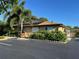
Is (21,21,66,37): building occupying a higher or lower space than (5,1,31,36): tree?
lower

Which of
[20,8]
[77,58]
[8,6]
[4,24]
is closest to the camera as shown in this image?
[77,58]

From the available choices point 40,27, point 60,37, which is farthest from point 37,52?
point 40,27

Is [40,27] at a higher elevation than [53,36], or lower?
higher

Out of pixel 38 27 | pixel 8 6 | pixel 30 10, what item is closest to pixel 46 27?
pixel 38 27

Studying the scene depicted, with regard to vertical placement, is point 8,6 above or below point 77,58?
above

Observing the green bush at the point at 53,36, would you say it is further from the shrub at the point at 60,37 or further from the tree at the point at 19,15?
the tree at the point at 19,15

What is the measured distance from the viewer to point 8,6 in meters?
13.5

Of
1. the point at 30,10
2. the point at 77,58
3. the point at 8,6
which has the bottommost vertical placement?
the point at 77,58

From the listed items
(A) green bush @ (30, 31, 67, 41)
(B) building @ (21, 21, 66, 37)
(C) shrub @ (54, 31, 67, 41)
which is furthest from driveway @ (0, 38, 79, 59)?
(B) building @ (21, 21, 66, 37)

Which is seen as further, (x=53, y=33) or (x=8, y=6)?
(x=53, y=33)

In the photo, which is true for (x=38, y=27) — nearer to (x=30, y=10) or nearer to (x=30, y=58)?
(x=30, y=10)

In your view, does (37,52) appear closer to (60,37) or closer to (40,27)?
(60,37)

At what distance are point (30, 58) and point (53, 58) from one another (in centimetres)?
148

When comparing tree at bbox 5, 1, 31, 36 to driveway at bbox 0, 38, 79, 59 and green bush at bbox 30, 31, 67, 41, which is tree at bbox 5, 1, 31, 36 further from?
driveway at bbox 0, 38, 79, 59
